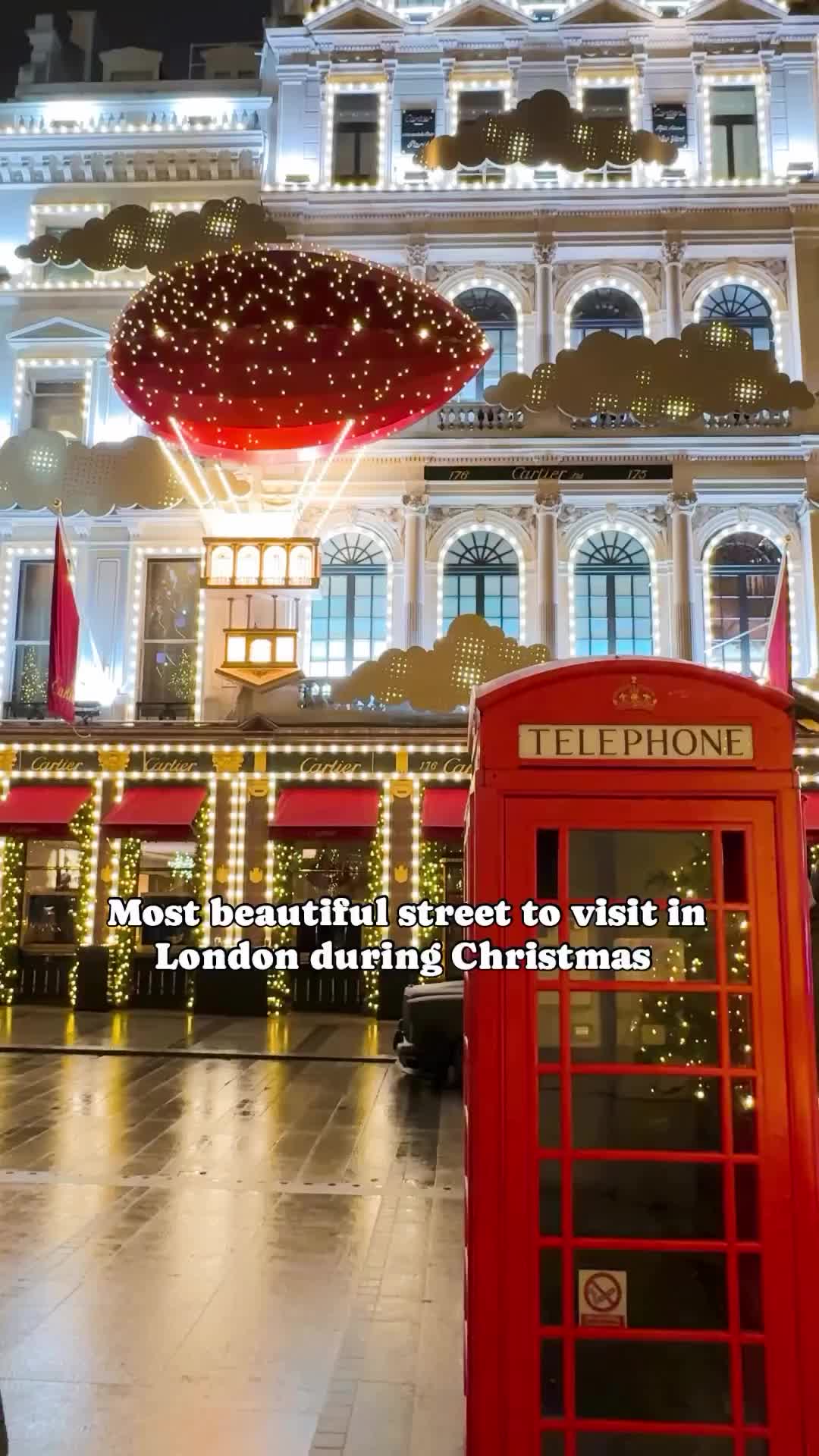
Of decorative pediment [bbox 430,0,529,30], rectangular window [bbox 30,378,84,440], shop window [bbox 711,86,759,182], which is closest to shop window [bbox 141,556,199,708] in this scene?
rectangular window [bbox 30,378,84,440]

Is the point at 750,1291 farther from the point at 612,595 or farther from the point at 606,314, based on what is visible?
the point at 606,314

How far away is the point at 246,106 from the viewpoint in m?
23.0

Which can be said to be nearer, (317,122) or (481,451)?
(481,451)

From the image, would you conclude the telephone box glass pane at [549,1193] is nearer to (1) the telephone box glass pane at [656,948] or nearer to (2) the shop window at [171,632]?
(1) the telephone box glass pane at [656,948]

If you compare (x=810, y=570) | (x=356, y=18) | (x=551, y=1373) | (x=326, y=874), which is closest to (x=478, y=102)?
(x=356, y=18)

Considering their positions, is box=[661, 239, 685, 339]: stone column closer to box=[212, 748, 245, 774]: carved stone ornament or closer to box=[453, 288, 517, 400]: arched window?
box=[453, 288, 517, 400]: arched window

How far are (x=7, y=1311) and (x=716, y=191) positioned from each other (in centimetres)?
2186

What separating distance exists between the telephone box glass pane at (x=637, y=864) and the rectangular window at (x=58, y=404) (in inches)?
807

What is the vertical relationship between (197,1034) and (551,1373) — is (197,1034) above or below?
below

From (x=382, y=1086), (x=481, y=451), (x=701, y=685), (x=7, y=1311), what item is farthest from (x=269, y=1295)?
(x=481, y=451)

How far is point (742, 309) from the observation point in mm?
21500

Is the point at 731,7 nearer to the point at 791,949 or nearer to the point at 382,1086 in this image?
the point at 382,1086

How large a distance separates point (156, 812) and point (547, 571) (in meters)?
8.29

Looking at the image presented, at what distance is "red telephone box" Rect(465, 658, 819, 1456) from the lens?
11.5 ft
